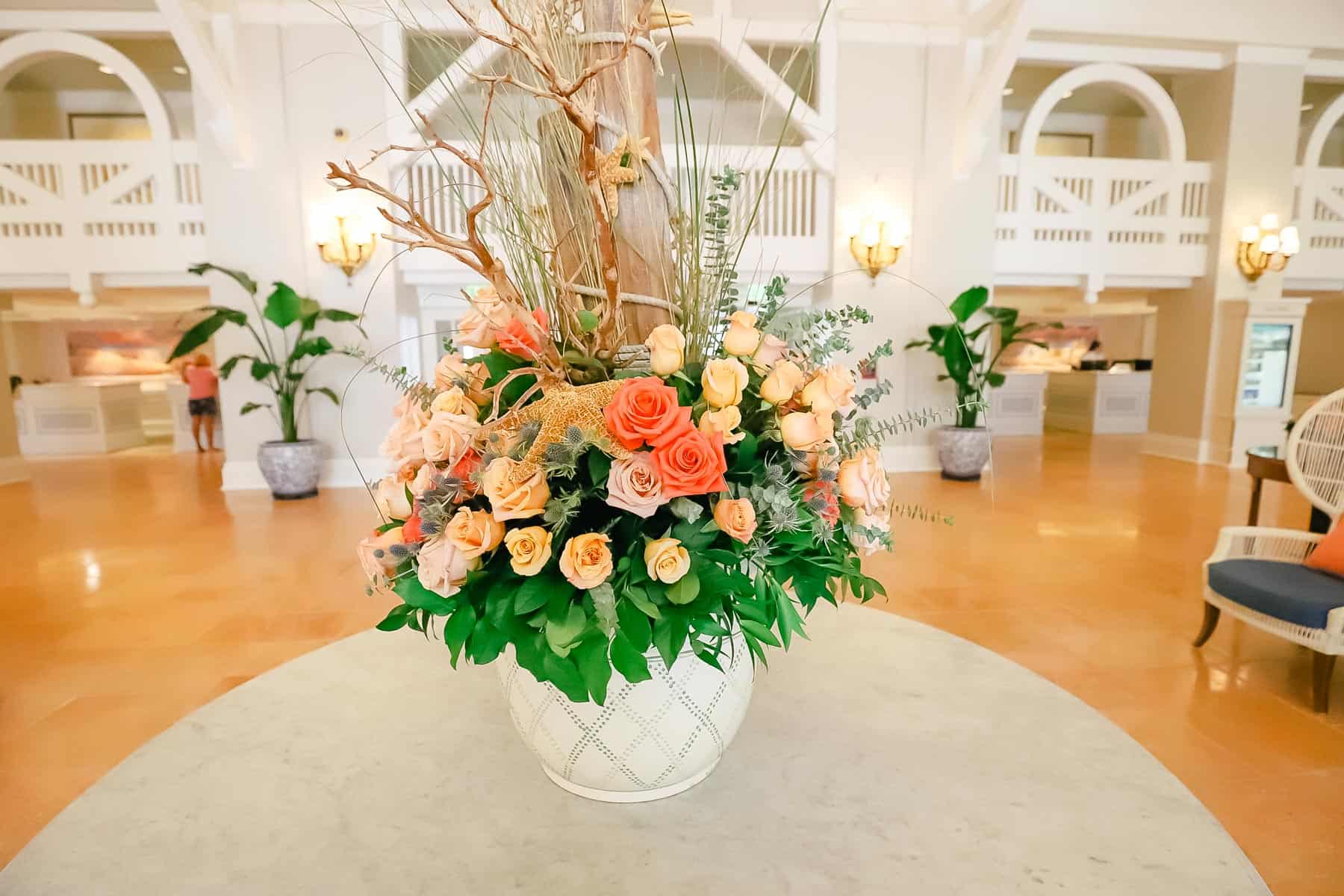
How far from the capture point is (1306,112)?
925 cm

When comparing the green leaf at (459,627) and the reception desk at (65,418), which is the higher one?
the green leaf at (459,627)

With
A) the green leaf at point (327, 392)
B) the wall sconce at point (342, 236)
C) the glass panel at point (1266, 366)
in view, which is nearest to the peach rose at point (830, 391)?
the green leaf at point (327, 392)

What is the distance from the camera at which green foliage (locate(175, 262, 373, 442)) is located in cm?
537

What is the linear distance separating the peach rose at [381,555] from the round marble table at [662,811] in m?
0.27

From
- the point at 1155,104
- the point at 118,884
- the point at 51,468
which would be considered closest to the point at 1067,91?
the point at 1155,104

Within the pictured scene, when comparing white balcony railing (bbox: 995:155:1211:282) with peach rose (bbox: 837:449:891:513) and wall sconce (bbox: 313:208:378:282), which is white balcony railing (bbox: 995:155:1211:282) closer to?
wall sconce (bbox: 313:208:378:282)

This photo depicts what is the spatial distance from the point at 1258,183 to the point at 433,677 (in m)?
8.93

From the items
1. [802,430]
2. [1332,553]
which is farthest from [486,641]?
[1332,553]

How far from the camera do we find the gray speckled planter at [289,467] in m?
5.55

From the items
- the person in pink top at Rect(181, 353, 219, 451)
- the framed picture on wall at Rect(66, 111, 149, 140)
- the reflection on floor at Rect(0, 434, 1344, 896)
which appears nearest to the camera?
the reflection on floor at Rect(0, 434, 1344, 896)

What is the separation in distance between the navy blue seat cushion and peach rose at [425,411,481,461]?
2846 millimetres

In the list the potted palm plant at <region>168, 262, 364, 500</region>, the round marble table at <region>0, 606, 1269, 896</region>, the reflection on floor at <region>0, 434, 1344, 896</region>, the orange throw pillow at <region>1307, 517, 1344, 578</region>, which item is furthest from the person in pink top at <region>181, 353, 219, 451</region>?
the orange throw pillow at <region>1307, 517, 1344, 578</region>

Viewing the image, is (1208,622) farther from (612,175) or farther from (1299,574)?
(612,175)

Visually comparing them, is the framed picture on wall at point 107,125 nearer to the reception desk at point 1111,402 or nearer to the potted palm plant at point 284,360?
the potted palm plant at point 284,360
